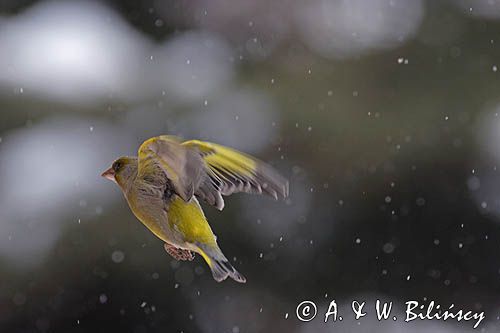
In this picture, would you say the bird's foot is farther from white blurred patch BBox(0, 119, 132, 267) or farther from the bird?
white blurred patch BBox(0, 119, 132, 267)

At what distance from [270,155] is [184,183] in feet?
5.82

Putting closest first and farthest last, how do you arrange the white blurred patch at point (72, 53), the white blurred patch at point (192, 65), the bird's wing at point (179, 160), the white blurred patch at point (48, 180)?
1. the bird's wing at point (179, 160)
2. the white blurred patch at point (48, 180)
3. the white blurred patch at point (72, 53)
4. the white blurred patch at point (192, 65)

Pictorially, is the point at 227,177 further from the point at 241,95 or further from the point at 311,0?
the point at 311,0

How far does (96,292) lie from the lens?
2387 mm

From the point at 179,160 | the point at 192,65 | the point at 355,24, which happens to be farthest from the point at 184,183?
the point at 355,24

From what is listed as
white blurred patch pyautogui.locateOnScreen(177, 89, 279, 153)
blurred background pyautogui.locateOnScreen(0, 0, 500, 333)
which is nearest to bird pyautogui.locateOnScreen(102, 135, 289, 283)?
blurred background pyautogui.locateOnScreen(0, 0, 500, 333)

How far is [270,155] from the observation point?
2.57 meters

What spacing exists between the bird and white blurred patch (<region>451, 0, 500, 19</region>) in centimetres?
183

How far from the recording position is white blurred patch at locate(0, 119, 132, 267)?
2.31 m

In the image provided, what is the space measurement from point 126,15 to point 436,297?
1324 mm

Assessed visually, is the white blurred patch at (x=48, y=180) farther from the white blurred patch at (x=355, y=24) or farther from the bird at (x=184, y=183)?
the bird at (x=184, y=183)

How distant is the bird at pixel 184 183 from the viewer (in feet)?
2.62

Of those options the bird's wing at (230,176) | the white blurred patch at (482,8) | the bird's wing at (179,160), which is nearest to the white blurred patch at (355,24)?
the white blurred patch at (482,8)

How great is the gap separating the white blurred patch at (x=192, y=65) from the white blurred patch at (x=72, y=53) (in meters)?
0.07
